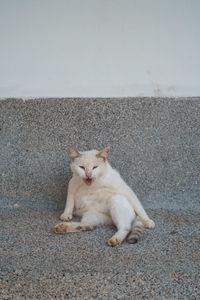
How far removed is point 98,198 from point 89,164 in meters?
0.21

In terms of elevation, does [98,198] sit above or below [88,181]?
below

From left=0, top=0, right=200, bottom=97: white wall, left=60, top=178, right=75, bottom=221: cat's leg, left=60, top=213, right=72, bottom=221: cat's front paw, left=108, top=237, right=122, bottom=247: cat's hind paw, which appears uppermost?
left=0, top=0, right=200, bottom=97: white wall

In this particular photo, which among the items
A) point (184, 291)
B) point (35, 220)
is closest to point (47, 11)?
point (35, 220)

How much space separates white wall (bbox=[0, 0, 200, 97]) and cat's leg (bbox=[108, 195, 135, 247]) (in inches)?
32.6

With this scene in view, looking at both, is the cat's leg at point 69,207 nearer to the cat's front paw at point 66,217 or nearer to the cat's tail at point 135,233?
the cat's front paw at point 66,217

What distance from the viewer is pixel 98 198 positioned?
187 cm

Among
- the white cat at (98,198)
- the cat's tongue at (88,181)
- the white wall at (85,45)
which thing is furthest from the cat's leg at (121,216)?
the white wall at (85,45)

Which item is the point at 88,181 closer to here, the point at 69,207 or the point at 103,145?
the point at 69,207

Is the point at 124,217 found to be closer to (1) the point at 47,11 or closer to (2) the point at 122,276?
(2) the point at 122,276

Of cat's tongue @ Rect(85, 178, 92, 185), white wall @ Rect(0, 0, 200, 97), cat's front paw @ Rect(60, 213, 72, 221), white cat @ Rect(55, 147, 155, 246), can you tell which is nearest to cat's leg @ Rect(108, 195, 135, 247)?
white cat @ Rect(55, 147, 155, 246)

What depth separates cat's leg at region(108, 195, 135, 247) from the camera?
60.3 inches

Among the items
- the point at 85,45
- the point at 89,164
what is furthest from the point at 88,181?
the point at 85,45

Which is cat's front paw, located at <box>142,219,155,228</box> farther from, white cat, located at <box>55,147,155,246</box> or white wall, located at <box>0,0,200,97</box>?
white wall, located at <box>0,0,200,97</box>

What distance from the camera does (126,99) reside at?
2246 millimetres
